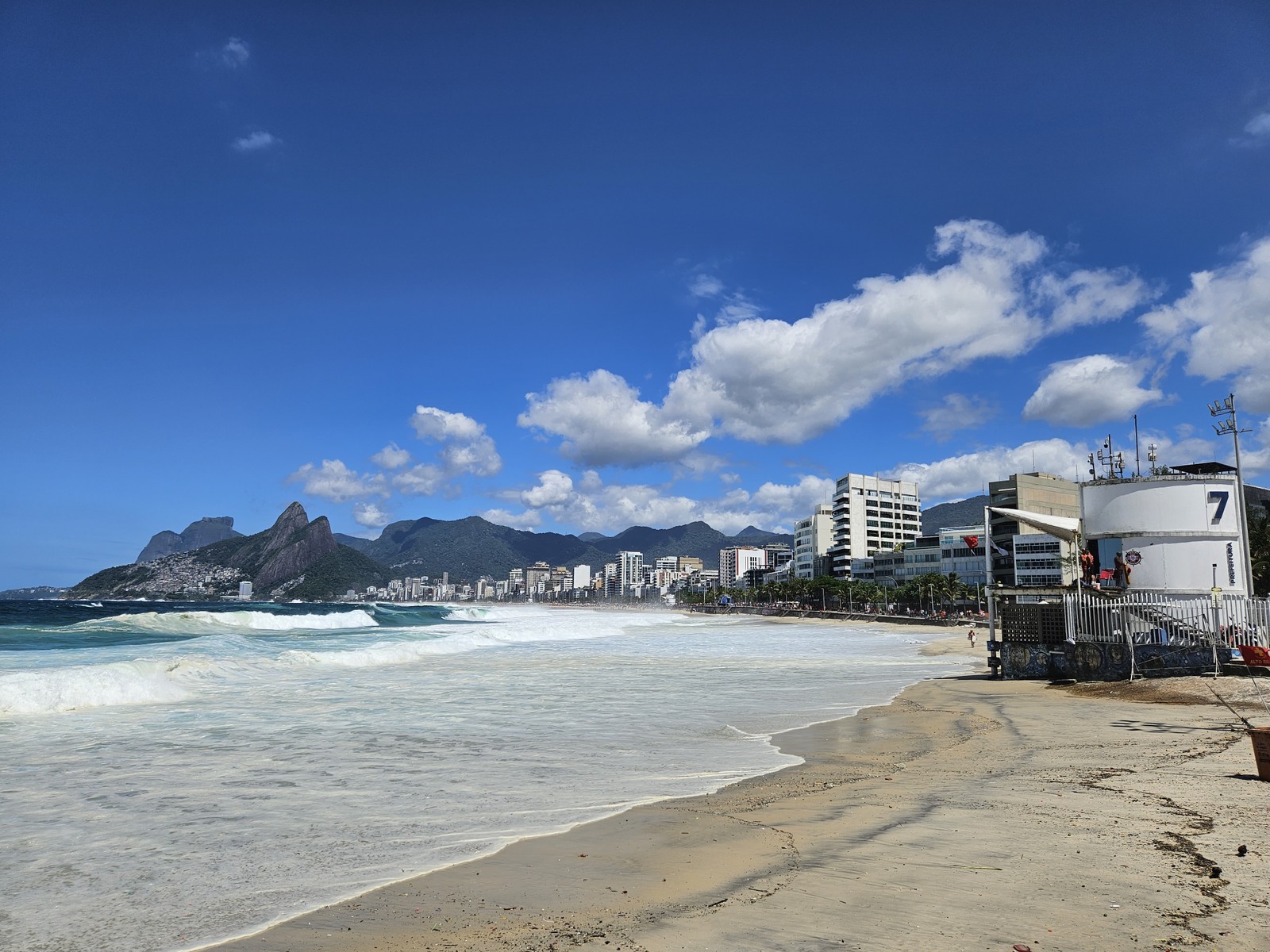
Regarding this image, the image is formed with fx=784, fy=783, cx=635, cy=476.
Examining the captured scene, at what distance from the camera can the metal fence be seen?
78.5 ft

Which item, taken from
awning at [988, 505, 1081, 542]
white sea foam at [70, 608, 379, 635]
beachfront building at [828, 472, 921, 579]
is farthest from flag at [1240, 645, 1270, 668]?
beachfront building at [828, 472, 921, 579]

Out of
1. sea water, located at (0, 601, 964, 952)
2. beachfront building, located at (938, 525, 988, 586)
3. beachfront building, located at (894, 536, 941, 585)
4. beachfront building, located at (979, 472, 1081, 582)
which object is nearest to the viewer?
sea water, located at (0, 601, 964, 952)

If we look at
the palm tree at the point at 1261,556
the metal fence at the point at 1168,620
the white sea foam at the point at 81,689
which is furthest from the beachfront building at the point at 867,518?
the white sea foam at the point at 81,689

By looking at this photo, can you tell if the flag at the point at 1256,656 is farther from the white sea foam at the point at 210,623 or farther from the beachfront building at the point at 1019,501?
the beachfront building at the point at 1019,501

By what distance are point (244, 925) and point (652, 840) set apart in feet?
12.6

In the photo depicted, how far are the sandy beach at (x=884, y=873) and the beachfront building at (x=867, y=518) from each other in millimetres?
168794

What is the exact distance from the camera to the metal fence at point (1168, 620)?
23922mm

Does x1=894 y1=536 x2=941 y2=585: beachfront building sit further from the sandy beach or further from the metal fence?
the sandy beach

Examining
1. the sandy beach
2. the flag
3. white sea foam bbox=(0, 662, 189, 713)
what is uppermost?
the flag

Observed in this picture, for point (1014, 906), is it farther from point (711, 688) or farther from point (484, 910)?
point (711, 688)

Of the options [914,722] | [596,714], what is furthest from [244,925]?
[914,722]

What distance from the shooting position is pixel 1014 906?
5707 mm

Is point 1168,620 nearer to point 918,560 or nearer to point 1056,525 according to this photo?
point 1056,525

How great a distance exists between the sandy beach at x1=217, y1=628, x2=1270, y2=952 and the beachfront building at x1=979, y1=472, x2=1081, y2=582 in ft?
410
